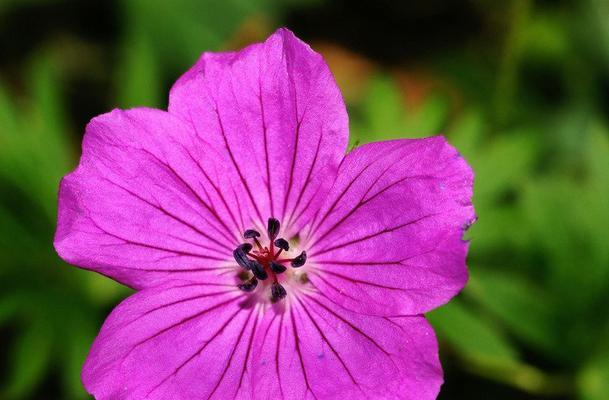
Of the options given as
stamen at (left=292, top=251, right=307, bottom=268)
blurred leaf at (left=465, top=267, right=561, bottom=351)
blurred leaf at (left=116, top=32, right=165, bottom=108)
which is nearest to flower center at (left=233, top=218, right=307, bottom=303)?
stamen at (left=292, top=251, right=307, bottom=268)

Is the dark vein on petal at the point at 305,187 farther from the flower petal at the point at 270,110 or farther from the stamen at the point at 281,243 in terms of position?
the stamen at the point at 281,243

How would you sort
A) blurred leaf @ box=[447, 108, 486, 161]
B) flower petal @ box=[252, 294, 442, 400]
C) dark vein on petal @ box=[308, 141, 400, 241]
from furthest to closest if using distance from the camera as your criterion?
blurred leaf @ box=[447, 108, 486, 161]
dark vein on petal @ box=[308, 141, 400, 241]
flower petal @ box=[252, 294, 442, 400]

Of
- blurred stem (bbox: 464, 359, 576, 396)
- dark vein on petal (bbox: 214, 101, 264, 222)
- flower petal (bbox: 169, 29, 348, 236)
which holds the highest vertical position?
flower petal (bbox: 169, 29, 348, 236)

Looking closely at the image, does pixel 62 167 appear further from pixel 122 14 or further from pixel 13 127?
pixel 122 14

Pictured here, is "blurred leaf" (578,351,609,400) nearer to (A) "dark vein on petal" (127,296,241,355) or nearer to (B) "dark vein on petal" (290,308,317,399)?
(B) "dark vein on petal" (290,308,317,399)

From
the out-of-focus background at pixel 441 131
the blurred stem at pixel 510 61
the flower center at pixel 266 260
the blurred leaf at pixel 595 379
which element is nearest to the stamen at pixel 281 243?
the flower center at pixel 266 260

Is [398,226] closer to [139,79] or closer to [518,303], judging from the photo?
[518,303]
